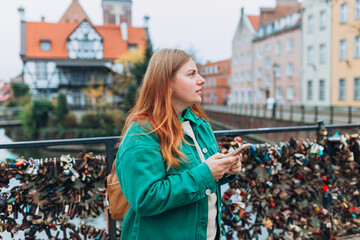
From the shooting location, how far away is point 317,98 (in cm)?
3194

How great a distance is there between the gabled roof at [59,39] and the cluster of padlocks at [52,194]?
43.2 meters

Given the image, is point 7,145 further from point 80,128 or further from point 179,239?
point 80,128

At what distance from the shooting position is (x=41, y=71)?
4297 centimetres

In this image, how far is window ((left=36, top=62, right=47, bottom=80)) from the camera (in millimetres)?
42625

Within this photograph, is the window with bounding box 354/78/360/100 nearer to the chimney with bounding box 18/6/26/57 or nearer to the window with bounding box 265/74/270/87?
the window with bounding box 265/74/270/87

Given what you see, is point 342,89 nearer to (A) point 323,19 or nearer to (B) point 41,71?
(A) point 323,19

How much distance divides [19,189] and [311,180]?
8.65ft

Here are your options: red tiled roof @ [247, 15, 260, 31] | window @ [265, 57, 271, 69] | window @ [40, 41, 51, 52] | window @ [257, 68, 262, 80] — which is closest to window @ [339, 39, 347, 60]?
window @ [265, 57, 271, 69]

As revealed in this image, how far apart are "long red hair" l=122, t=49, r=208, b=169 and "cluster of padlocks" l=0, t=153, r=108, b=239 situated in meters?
1.25

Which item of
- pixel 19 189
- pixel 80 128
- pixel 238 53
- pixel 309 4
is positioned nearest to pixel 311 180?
pixel 19 189

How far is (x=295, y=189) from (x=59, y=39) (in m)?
46.8

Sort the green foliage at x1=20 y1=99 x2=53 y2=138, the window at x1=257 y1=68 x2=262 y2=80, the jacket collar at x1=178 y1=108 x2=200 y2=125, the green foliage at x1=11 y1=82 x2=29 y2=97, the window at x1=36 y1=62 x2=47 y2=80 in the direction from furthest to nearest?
the window at x1=257 y1=68 x2=262 y2=80 < the window at x1=36 y1=62 x2=47 y2=80 < the green foliage at x1=11 y1=82 x2=29 y2=97 < the green foliage at x1=20 y1=99 x2=53 y2=138 < the jacket collar at x1=178 y1=108 x2=200 y2=125

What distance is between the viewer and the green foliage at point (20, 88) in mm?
40094

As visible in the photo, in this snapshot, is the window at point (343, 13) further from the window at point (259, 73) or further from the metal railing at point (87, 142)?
the metal railing at point (87, 142)
